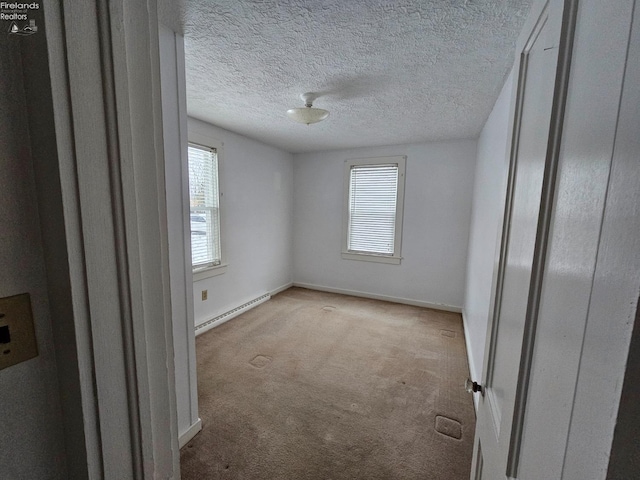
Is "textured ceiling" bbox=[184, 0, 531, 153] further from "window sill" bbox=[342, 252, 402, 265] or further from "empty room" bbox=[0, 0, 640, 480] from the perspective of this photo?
"window sill" bbox=[342, 252, 402, 265]

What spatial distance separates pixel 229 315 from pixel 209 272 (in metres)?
0.65

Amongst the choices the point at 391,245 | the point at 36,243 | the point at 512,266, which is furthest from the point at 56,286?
the point at 391,245

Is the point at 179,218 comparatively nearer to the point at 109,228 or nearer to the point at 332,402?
the point at 109,228

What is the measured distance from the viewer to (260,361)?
2412 mm

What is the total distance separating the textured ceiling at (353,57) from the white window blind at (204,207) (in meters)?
0.43

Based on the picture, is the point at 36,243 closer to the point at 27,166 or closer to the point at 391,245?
the point at 27,166

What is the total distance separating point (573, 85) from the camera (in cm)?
47

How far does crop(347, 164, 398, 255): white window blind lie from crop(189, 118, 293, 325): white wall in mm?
1125

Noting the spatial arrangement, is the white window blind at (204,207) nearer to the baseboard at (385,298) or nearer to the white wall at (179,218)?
the white wall at (179,218)

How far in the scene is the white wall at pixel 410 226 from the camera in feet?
11.4

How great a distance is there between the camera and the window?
3814mm

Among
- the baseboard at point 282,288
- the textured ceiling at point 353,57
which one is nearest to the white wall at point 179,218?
the textured ceiling at point 353,57

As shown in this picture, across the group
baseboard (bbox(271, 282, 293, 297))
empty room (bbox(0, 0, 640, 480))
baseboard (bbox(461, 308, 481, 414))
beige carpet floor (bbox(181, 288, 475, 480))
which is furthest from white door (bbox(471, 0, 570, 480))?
baseboard (bbox(271, 282, 293, 297))

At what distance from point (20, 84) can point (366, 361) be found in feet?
8.65
